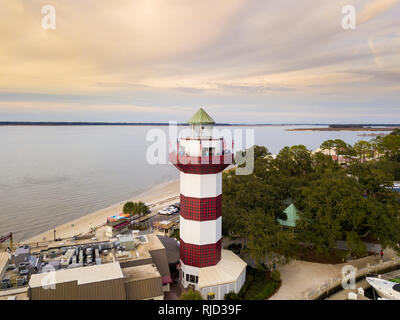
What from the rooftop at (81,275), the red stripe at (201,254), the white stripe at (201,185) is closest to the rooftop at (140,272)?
the rooftop at (81,275)

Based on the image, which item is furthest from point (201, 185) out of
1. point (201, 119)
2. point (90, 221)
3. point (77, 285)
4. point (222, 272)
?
point (90, 221)

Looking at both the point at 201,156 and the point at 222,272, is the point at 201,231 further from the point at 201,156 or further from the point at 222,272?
the point at 201,156

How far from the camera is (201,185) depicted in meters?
18.7

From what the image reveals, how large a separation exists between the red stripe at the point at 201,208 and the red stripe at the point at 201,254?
207 cm

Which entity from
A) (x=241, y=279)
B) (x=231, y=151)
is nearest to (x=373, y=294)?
(x=241, y=279)

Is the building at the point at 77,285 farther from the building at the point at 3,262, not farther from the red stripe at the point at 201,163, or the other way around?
the red stripe at the point at 201,163

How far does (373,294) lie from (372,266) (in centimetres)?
303

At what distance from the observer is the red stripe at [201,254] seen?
19.5m

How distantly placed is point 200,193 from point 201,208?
1048mm

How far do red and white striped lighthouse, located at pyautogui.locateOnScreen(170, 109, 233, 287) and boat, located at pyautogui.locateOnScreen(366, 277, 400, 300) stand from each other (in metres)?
10.6

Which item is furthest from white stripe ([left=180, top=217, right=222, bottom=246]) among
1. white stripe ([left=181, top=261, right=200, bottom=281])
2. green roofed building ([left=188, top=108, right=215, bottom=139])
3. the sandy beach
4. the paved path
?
the sandy beach

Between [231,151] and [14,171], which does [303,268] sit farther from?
[14,171]

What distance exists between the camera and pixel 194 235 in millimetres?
19500

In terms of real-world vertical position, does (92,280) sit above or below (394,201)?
below
